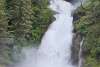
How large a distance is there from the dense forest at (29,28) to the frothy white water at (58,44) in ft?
3.23

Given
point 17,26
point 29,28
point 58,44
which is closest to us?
point 17,26

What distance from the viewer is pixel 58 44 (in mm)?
35094

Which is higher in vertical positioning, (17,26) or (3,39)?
(17,26)

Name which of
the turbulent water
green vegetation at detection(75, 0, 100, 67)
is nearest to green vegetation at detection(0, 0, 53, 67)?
the turbulent water

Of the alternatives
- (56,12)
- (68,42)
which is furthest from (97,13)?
(56,12)

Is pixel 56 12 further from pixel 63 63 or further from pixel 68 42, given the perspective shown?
pixel 63 63

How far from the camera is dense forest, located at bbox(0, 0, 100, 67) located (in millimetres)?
27873

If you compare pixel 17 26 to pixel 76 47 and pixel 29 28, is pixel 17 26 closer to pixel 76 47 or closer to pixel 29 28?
pixel 29 28

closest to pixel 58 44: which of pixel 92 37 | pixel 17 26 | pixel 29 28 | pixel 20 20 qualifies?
pixel 29 28

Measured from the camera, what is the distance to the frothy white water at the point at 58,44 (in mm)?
33062

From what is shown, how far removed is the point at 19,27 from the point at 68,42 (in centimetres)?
658

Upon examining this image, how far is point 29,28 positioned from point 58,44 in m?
4.74

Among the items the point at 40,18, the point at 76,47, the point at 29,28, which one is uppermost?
the point at 40,18

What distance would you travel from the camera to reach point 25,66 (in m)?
31.9
